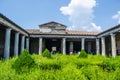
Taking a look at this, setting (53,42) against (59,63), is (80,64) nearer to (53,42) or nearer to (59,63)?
(59,63)

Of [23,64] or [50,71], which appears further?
[23,64]

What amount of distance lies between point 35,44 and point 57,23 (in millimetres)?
4848

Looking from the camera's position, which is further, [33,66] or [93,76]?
[33,66]

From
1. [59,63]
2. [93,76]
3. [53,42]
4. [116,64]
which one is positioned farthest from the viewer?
[53,42]

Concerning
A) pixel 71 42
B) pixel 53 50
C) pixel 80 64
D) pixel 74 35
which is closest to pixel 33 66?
pixel 80 64

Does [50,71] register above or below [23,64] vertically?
below

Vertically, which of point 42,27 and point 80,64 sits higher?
point 42,27

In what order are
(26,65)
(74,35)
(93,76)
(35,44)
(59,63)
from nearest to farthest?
(93,76)
(26,65)
(59,63)
(74,35)
(35,44)

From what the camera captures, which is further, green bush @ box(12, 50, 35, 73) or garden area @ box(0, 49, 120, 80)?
green bush @ box(12, 50, 35, 73)

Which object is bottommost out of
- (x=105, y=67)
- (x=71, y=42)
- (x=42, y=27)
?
(x=105, y=67)

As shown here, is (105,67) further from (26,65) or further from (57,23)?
(57,23)

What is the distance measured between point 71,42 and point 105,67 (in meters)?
21.7

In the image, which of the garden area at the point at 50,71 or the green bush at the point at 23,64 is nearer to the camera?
the garden area at the point at 50,71

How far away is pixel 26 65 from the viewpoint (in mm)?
9797
